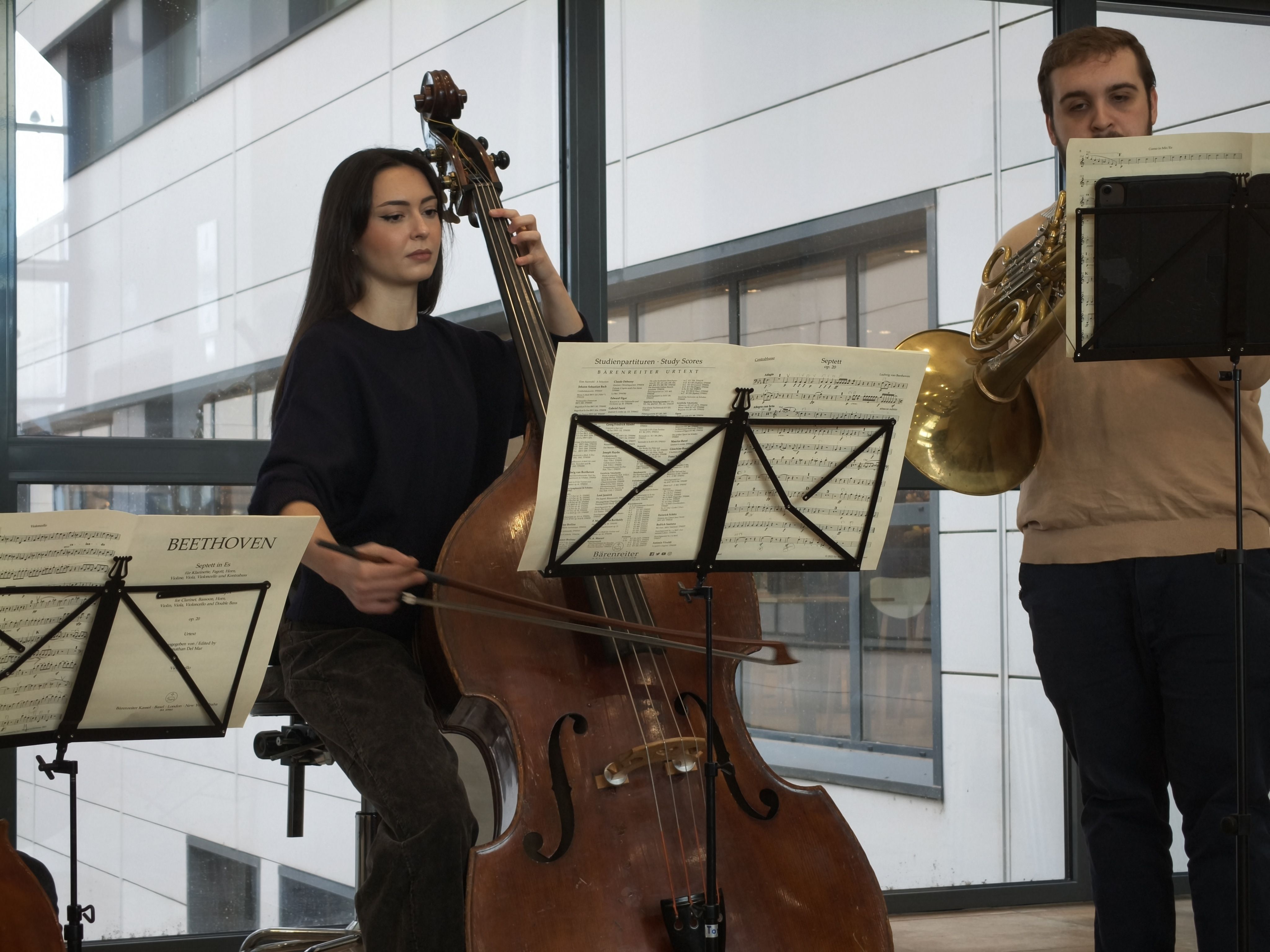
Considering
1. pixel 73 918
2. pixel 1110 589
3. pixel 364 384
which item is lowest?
pixel 73 918

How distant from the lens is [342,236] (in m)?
2.17

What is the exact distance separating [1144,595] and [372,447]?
4.27 ft

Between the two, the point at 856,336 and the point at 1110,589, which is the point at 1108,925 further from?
the point at 856,336

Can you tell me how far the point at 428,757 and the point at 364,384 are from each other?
2.11ft

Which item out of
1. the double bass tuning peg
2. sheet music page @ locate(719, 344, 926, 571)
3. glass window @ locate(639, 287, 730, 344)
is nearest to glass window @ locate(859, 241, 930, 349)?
glass window @ locate(639, 287, 730, 344)

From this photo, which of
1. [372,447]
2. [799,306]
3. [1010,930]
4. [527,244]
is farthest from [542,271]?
[1010,930]

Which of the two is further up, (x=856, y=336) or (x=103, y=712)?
(x=856, y=336)

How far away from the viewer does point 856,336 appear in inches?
131

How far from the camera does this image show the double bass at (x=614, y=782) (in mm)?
1625

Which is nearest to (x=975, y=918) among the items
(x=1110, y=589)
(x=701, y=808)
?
(x=1110, y=589)

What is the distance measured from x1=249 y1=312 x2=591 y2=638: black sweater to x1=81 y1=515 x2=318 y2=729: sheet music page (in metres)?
0.35

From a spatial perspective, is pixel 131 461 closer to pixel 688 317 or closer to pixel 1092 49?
pixel 688 317

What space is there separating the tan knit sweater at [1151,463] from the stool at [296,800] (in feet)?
4.26

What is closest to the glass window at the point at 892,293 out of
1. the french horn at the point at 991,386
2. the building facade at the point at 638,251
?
the building facade at the point at 638,251
